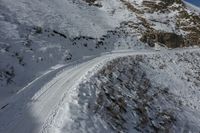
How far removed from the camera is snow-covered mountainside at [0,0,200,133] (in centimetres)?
1447

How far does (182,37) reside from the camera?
4347cm

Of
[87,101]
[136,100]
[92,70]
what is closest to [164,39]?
[92,70]

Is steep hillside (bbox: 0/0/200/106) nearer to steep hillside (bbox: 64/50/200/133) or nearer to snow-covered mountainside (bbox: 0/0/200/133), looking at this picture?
snow-covered mountainside (bbox: 0/0/200/133)

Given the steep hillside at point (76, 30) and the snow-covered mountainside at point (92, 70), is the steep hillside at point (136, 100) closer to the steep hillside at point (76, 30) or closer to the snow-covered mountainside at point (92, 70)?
the snow-covered mountainside at point (92, 70)

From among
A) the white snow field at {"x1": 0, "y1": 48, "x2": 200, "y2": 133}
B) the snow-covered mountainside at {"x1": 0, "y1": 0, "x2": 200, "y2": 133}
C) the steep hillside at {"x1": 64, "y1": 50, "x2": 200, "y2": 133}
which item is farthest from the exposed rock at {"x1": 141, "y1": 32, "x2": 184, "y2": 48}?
the white snow field at {"x1": 0, "y1": 48, "x2": 200, "y2": 133}

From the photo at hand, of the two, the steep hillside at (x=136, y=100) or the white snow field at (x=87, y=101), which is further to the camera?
the steep hillside at (x=136, y=100)

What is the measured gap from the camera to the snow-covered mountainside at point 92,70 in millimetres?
14468

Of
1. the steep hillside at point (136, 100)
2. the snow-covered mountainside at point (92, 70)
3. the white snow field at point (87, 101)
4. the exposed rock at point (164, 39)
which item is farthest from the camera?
the exposed rock at point (164, 39)

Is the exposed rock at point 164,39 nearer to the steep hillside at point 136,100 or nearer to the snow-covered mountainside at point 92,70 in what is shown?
the snow-covered mountainside at point 92,70

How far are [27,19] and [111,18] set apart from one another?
17.1 meters

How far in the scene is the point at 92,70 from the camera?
20484mm

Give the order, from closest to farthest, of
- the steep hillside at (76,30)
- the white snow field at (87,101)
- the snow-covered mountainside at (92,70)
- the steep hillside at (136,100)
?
1. the white snow field at (87,101)
2. the steep hillside at (136,100)
3. the snow-covered mountainside at (92,70)
4. the steep hillside at (76,30)

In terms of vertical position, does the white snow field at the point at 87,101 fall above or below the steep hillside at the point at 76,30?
below

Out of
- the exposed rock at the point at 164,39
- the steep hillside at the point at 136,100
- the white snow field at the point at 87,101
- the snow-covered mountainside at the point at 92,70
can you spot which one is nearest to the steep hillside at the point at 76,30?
the exposed rock at the point at 164,39
